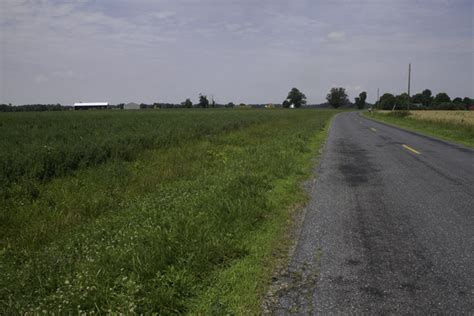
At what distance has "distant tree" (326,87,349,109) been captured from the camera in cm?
16012

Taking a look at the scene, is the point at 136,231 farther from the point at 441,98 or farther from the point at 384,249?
the point at 441,98

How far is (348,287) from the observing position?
3072 mm

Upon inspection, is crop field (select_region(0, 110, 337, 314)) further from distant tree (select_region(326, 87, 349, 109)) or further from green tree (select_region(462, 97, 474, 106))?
distant tree (select_region(326, 87, 349, 109))

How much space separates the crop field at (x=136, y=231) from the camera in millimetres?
3008

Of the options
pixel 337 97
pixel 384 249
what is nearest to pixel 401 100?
pixel 337 97

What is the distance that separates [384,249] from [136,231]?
10.4 feet

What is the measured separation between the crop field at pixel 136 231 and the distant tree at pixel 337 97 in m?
160

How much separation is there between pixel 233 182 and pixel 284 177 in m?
1.66

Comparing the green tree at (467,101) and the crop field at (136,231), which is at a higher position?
the green tree at (467,101)

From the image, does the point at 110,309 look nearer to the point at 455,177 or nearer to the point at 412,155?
the point at 455,177

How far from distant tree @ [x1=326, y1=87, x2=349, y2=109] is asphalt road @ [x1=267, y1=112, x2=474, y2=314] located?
161674 millimetres

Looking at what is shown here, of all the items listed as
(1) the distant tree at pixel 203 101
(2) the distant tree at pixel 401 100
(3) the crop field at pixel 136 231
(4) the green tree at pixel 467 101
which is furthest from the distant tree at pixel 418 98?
(3) the crop field at pixel 136 231

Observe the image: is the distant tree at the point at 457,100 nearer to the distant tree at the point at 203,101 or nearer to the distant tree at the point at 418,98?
the distant tree at the point at 418,98

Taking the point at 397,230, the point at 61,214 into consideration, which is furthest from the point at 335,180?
the point at 61,214
